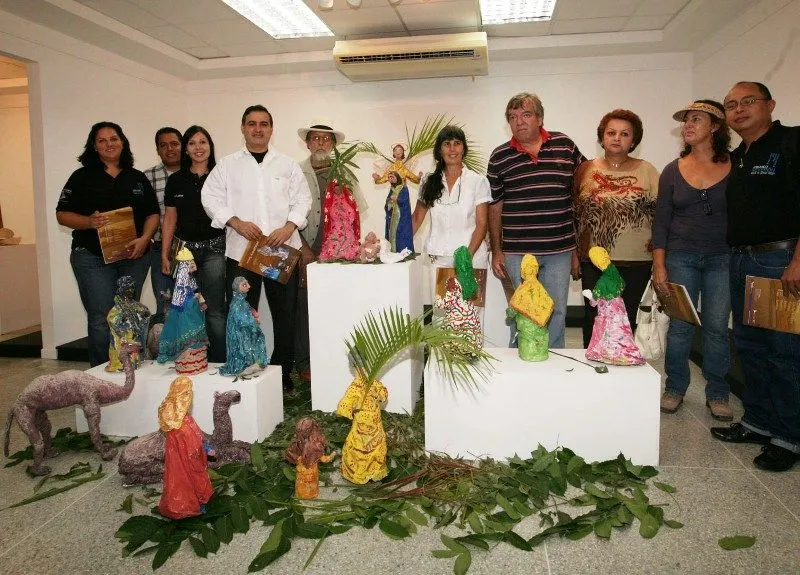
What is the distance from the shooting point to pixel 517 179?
3.27 metres

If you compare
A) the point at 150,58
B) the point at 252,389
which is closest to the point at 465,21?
the point at 150,58

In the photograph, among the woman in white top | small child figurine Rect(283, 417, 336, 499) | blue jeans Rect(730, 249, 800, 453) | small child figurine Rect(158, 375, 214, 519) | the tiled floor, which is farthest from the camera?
the woman in white top

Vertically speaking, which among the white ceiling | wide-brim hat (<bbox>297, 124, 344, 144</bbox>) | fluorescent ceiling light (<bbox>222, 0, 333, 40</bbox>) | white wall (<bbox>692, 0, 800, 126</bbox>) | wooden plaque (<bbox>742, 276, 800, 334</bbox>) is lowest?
wooden plaque (<bbox>742, 276, 800, 334</bbox>)

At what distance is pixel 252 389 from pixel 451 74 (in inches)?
173

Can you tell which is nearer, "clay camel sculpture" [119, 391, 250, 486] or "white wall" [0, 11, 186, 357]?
"clay camel sculpture" [119, 391, 250, 486]

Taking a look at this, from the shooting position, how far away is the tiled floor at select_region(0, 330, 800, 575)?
77.0 inches

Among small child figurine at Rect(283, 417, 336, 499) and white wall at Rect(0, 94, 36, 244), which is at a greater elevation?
white wall at Rect(0, 94, 36, 244)

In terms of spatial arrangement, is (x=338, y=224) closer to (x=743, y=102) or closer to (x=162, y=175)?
(x=162, y=175)

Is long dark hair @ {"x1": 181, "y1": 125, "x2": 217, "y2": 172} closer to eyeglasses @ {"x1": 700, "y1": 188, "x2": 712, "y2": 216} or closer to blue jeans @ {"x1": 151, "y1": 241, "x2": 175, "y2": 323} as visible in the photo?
blue jeans @ {"x1": 151, "y1": 241, "x2": 175, "y2": 323}

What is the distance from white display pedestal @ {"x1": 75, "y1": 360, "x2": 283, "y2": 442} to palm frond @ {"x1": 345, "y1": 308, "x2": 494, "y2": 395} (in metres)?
0.63

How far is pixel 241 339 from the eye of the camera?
3010 millimetres

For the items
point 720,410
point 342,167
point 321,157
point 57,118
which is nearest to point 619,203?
point 720,410

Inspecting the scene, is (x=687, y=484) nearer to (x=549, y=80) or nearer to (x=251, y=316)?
(x=251, y=316)

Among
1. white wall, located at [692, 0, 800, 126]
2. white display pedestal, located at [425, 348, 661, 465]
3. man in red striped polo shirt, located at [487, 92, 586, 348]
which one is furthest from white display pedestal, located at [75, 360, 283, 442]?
white wall, located at [692, 0, 800, 126]
